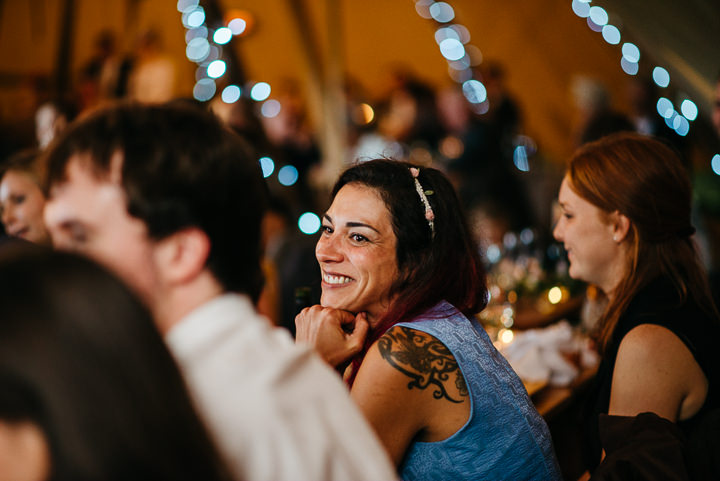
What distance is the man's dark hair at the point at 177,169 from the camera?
1.01 metres

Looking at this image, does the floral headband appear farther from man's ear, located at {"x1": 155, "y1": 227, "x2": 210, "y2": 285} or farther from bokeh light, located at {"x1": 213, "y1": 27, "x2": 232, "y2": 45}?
bokeh light, located at {"x1": 213, "y1": 27, "x2": 232, "y2": 45}

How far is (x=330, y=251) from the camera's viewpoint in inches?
78.7

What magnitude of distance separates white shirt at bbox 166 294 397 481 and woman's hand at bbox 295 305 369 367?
0.76m

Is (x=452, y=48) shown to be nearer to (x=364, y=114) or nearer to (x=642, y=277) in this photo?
(x=364, y=114)

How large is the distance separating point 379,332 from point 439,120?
608cm

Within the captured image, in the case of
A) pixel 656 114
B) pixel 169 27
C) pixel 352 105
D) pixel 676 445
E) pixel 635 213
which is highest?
pixel 656 114

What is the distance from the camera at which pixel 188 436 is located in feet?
2.70

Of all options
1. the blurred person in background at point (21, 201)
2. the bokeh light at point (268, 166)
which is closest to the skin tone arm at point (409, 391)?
the blurred person in background at point (21, 201)

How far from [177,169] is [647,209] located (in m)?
1.69

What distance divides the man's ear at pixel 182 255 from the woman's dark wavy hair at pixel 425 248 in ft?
3.04

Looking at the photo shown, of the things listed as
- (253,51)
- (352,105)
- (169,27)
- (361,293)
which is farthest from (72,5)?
(361,293)

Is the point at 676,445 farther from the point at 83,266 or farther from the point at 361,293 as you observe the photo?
the point at 83,266

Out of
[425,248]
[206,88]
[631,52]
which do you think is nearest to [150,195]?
[425,248]

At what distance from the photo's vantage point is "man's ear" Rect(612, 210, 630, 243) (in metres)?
2.23
